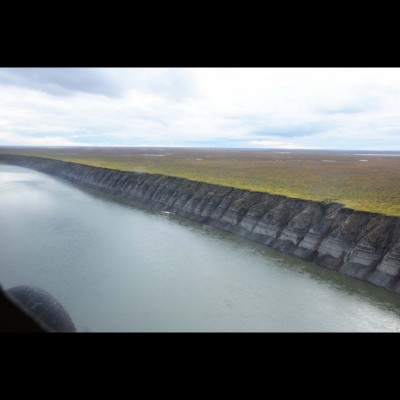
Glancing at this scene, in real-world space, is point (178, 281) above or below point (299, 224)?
below

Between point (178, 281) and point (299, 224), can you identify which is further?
point (299, 224)

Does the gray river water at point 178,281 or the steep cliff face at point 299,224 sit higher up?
the steep cliff face at point 299,224

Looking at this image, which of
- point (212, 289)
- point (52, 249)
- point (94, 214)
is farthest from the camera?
point (94, 214)

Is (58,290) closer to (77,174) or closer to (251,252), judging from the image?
(251,252)
